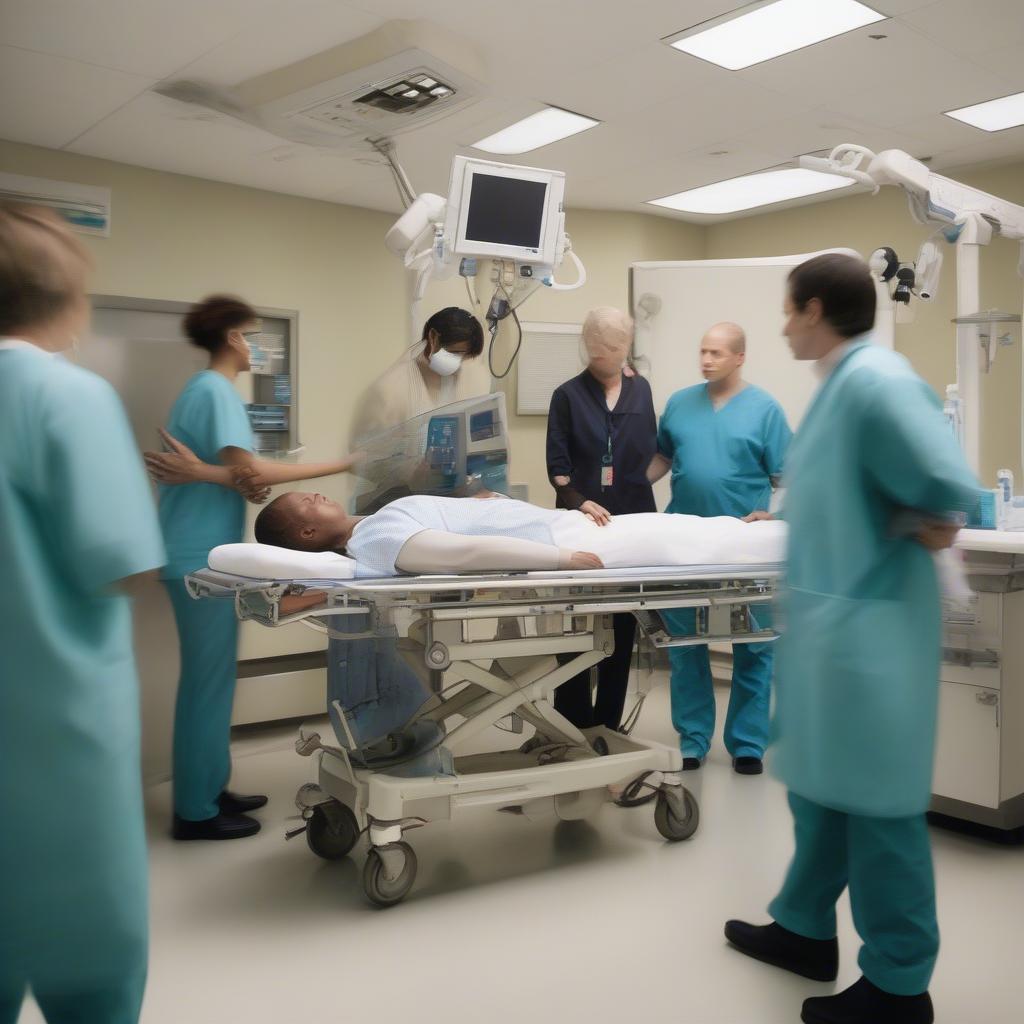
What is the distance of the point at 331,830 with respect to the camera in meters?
2.62

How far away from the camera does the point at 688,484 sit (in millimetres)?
3439

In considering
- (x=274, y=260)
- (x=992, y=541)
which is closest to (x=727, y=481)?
(x=992, y=541)

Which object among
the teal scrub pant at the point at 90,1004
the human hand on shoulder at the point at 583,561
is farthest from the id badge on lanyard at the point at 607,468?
the teal scrub pant at the point at 90,1004

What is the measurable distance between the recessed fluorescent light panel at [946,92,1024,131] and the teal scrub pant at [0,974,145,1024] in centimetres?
396

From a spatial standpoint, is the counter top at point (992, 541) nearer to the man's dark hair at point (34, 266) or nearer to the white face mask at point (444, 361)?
the white face mask at point (444, 361)

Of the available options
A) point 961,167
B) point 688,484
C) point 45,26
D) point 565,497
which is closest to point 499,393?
point 565,497

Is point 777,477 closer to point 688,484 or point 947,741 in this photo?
point 688,484

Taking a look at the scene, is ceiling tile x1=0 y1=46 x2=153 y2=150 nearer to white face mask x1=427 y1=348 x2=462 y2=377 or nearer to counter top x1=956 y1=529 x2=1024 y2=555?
white face mask x1=427 y1=348 x2=462 y2=377

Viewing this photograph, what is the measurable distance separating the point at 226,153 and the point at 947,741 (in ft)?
11.1

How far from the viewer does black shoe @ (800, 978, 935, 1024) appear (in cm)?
168

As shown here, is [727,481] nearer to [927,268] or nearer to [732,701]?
[732,701]

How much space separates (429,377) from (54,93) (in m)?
1.80

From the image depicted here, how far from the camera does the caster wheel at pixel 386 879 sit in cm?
230

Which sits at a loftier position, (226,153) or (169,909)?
(226,153)
